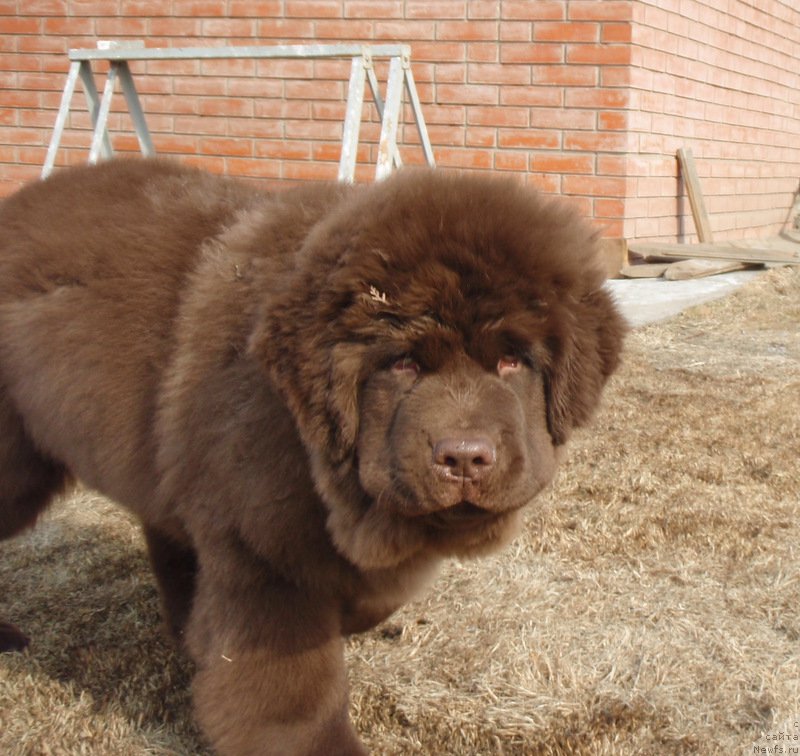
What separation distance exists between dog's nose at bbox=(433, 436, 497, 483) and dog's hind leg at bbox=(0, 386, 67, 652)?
1528mm

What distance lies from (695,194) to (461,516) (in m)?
8.81

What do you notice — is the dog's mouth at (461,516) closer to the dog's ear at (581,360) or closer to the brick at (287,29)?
the dog's ear at (581,360)

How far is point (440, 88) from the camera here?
907 centimetres

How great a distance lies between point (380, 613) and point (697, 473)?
2.32 m

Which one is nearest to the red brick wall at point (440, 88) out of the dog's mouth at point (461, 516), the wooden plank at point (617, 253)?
the wooden plank at point (617, 253)

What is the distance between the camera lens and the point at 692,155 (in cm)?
1052

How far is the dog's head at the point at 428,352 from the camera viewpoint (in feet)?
7.31

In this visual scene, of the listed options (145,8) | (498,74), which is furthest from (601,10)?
(145,8)

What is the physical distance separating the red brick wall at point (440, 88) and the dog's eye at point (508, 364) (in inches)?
237

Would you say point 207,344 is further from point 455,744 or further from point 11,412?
point 455,744

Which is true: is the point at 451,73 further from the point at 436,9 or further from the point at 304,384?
the point at 304,384

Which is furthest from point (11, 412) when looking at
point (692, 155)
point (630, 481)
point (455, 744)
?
point (692, 155)

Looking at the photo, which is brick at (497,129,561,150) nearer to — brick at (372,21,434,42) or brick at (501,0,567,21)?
brick at (501,0,567,21)

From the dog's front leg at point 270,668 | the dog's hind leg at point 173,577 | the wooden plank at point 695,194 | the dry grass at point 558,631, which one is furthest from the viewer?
the wooden plank at point 695,194
